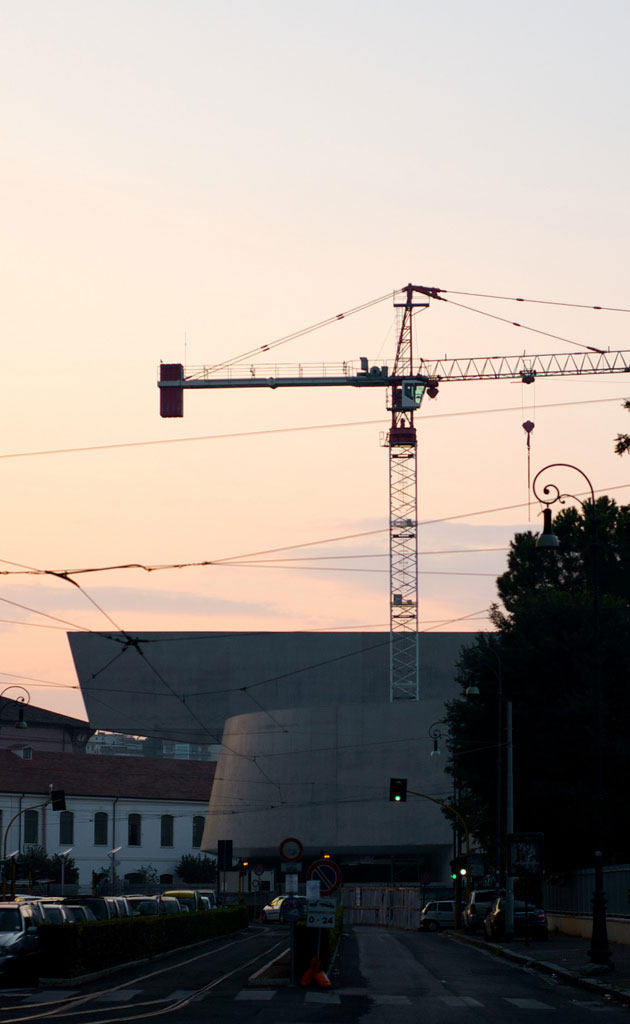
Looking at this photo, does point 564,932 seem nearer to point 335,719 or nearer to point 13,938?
point 13,938

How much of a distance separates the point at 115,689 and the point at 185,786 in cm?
1091

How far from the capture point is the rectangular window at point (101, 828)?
11800 centimetres

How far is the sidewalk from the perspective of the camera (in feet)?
85.2

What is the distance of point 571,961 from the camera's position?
34.2 meters

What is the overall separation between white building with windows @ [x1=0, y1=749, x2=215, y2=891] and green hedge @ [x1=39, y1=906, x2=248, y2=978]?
69148mm

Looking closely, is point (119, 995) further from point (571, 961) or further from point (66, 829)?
point (66, 829)

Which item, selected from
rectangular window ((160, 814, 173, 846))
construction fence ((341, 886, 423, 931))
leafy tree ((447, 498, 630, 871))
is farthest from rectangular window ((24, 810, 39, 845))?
leafy tree ((447, 498, 630, 871))

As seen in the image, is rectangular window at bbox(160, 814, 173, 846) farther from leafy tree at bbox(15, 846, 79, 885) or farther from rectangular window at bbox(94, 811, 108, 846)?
leafy tree at bbox(15, 846, 79, 885)

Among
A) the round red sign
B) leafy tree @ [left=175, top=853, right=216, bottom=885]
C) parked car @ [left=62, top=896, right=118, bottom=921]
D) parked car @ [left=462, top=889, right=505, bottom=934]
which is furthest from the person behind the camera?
leafy tree @ [left=175, top=853, right=216, bottom=885]

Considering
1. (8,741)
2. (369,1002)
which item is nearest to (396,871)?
(8,741)

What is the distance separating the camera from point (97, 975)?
3038cm

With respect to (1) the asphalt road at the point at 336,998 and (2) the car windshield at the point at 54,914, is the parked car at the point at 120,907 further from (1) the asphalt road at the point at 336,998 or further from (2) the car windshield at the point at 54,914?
(2) the car windshield at the point at 54,914

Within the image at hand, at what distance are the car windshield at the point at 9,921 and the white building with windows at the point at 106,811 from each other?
281ft

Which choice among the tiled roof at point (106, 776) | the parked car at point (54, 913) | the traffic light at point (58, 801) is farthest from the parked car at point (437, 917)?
the tiled roof at point (106, 776)
